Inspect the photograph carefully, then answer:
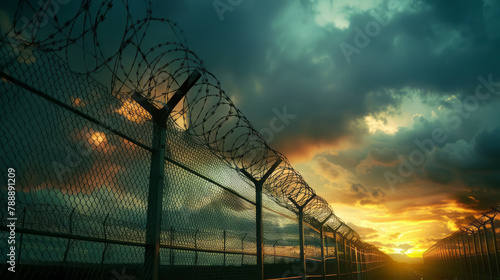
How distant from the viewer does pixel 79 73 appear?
2.36m

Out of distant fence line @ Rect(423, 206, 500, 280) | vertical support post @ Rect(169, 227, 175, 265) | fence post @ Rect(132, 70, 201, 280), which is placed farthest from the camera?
distant fence line @ Rect(423, 206, 500, 280)

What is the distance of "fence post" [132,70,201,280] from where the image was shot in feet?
9.37

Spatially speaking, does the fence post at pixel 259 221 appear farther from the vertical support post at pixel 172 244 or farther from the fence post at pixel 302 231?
the vertical support post at pixel 172 244

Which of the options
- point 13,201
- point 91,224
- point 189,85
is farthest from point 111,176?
Result: point 189,85

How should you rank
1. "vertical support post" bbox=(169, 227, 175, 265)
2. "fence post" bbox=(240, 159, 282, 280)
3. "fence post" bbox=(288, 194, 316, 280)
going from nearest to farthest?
1. "vertical support post" bbox=(169, 227, 175, 265)
2. "fence post" bbox=(240, 159, 282, 280)
3. "fence post" bbox=(288, 194, 316, 280)

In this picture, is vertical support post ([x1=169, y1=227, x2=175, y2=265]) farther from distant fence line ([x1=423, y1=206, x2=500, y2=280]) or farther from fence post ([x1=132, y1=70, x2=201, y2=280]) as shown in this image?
distant fence line ([x1=423, y1=206, x2=500, y2=280])

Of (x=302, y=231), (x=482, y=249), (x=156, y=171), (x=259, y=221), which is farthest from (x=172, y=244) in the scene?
(x=482, y=249)

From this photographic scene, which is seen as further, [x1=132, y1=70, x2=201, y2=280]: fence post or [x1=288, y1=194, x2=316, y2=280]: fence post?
[x1=288, y1=194, x2=316, y2=280]: fence post

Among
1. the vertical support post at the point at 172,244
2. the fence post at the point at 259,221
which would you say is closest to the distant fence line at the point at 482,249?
the fence post at the point at 259,221

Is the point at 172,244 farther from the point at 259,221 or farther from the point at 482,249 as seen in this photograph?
the point at 482,249

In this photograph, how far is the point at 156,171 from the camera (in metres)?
3.06

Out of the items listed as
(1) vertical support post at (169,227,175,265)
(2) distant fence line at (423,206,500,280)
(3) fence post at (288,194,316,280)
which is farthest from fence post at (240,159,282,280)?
(2) distant fence line at (423,206,500,280)

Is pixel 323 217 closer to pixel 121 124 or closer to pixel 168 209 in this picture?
pixel 168 209

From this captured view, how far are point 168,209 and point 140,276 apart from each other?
0.62 m
